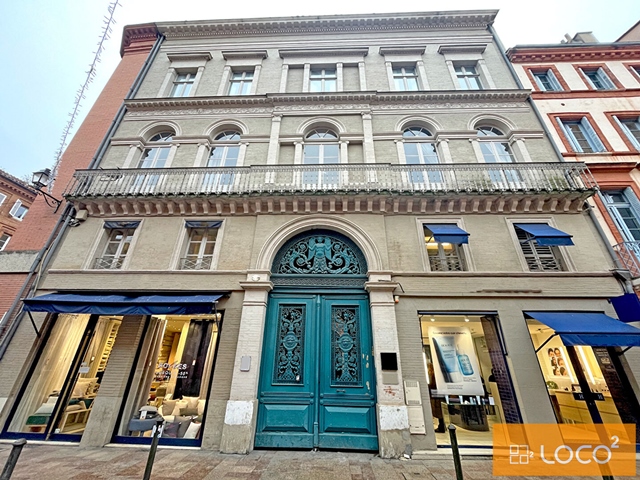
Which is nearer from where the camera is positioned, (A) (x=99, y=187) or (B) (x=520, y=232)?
(B) (x=520, y=232)

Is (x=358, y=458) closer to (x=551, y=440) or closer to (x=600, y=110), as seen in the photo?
(x=551, y=440)

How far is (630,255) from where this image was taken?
7.64m

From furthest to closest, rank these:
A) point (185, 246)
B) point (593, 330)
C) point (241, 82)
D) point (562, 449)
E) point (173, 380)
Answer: point (241, 82) < point (185, 246) < point (173, 380) < point (593, 330) < point (562, 449)

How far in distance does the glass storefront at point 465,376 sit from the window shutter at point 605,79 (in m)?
13.2

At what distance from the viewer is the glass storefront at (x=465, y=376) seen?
249 inches

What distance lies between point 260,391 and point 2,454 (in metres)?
5.34

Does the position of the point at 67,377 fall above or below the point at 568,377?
below

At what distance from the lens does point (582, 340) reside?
5.70 m

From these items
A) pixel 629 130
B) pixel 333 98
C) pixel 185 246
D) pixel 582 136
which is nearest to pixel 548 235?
pixel 582 136

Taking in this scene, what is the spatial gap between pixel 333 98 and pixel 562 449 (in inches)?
498

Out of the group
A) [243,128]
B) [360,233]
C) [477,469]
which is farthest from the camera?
[243,128]

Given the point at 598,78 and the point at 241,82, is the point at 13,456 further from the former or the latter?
the point at 598,78

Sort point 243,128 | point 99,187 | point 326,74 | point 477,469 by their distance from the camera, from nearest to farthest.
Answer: point 477,469, point 99,187, point 243,128, point 326,74

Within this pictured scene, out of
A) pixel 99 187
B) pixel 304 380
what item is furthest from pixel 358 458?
pixel 99 187
